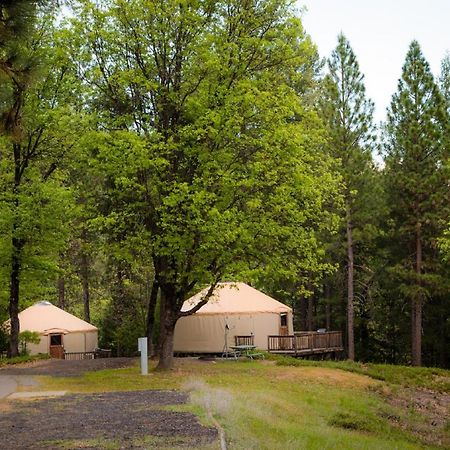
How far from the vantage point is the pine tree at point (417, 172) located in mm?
26422

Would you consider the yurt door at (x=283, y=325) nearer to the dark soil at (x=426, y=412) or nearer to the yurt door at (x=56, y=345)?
the dark soil at (x=426, y=412)

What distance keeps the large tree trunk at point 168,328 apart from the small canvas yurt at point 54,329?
14.3m

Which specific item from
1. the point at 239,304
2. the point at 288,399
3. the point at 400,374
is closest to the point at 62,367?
the point at 288,399

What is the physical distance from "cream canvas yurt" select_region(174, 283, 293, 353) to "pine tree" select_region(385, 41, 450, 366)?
238 inches

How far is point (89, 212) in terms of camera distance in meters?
17.9

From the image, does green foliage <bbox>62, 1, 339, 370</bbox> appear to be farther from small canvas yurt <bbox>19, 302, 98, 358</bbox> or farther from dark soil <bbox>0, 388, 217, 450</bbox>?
small canvas yurt <bbox>19, 302, 98, 358</bbox>

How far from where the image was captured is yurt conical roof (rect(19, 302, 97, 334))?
1161 inches

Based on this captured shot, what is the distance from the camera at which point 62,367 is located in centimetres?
1833

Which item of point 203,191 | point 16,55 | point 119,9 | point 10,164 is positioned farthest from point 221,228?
point 10,164

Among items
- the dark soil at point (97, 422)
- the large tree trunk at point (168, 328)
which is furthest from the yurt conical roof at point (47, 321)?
the dark soil at point (97, 422)

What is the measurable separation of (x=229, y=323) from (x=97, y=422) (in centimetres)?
1661

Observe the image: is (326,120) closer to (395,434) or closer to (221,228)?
(221,228)

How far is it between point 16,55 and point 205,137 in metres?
10.2

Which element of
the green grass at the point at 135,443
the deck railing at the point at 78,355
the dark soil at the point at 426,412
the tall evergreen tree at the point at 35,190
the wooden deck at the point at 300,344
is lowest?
the deck railing at the point at 78,355
